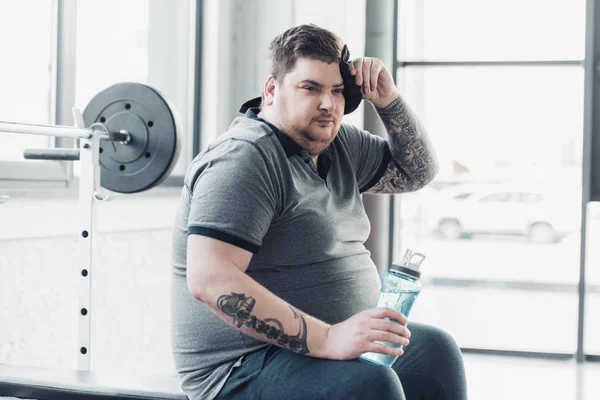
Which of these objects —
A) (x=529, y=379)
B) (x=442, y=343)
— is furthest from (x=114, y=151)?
(x=529, y=379)

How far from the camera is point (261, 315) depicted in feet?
3.77

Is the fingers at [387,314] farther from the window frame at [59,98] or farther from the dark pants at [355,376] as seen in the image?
the window frame at [59,98]

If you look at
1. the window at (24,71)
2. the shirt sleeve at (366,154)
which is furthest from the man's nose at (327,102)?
the window at (24,71)

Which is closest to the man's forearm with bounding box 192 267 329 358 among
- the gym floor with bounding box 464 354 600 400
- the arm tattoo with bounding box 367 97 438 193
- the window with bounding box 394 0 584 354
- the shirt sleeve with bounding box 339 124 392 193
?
the shirt sleeve with bounding box 339 124 392 193

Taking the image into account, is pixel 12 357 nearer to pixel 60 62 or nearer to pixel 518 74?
pixel 60 62

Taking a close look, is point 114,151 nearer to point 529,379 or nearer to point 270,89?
point 270,89

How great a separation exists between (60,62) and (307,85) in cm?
127

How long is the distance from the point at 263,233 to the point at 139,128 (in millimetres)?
721

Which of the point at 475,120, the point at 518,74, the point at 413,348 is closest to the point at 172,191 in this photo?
the point at 475,120

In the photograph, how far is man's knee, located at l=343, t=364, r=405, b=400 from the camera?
3.59 feet

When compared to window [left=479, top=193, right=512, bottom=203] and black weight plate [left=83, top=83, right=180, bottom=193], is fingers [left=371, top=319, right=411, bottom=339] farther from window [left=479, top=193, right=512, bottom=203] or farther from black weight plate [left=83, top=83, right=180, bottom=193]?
window [left=479, top=193, right=512, bottom=203]

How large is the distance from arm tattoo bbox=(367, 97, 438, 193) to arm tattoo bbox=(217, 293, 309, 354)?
0.64m

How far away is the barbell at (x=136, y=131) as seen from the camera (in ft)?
5.82

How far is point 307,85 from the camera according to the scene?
137 centimetres
